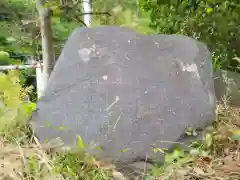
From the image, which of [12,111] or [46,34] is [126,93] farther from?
[46,34]

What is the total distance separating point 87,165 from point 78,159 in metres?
0.05

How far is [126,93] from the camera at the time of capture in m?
1.95

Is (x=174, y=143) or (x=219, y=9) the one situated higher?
(x=219, y=9)

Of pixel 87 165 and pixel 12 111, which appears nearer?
pixel 87 165

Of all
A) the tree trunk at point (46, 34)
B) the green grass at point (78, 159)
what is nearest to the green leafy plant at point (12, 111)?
the green grass at point (78, 159)

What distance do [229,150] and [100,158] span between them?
654mm

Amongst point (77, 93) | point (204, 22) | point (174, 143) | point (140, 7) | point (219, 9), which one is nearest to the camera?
point (174, 143)

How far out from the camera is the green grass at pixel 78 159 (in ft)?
5.39

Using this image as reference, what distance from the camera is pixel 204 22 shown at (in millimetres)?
3168

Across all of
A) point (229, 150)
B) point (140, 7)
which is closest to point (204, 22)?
point (140, 7)

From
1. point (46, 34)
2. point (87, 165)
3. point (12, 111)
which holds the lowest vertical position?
point (87, 165)

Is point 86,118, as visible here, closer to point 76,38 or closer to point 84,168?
point 84,168

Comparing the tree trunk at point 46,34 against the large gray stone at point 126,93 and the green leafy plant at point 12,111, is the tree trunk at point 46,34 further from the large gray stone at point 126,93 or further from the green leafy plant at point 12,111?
the green leafy plant at point 12,111

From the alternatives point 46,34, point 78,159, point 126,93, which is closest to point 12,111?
point 78,159
